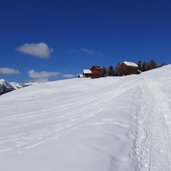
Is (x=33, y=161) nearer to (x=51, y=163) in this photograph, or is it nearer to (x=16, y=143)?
(x=51, y=163)

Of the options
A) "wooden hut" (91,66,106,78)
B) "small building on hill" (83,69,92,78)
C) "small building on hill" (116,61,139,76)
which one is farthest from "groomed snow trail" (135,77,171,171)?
"small building on hill" (83,69,92,78)

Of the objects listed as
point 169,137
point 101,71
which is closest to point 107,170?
point 169,137

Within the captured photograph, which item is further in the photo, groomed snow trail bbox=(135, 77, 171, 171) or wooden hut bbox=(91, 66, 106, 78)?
wooden hut bbox=(91, 66, 106, 78)

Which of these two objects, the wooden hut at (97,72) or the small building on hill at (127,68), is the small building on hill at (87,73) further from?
the small building on hill at (127,68)

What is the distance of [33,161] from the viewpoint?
8398mm

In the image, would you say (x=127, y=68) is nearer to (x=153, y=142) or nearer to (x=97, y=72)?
(x=97, y=72)

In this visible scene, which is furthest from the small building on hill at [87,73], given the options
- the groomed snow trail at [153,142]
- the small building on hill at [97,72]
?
the groomed snow trail at [153,142]

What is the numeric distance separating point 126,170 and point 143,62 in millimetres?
111549

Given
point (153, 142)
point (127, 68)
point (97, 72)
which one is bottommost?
point (153, 142)

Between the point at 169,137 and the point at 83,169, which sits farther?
the point at 169,137

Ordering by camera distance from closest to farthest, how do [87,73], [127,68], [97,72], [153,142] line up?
1. [153,142]
2. [127,68]
3. [97,72]
4. [87,73]

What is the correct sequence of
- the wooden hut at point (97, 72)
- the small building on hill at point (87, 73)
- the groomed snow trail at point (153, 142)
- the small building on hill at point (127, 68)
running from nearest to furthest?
1. the groomed snow trail at point (153, 142)
2. the small building on hill at point (127, 68)
3. the wooden hut at point (97, 72)
4. the small building on hill at point (87, 73)

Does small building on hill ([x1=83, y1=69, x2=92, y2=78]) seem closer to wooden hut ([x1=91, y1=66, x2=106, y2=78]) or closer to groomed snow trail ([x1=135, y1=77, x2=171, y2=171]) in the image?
wooden hut ([x1=91, y1=66, x2=106, y2=78])

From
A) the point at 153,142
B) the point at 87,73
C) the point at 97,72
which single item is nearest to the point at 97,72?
the point at 97,72
